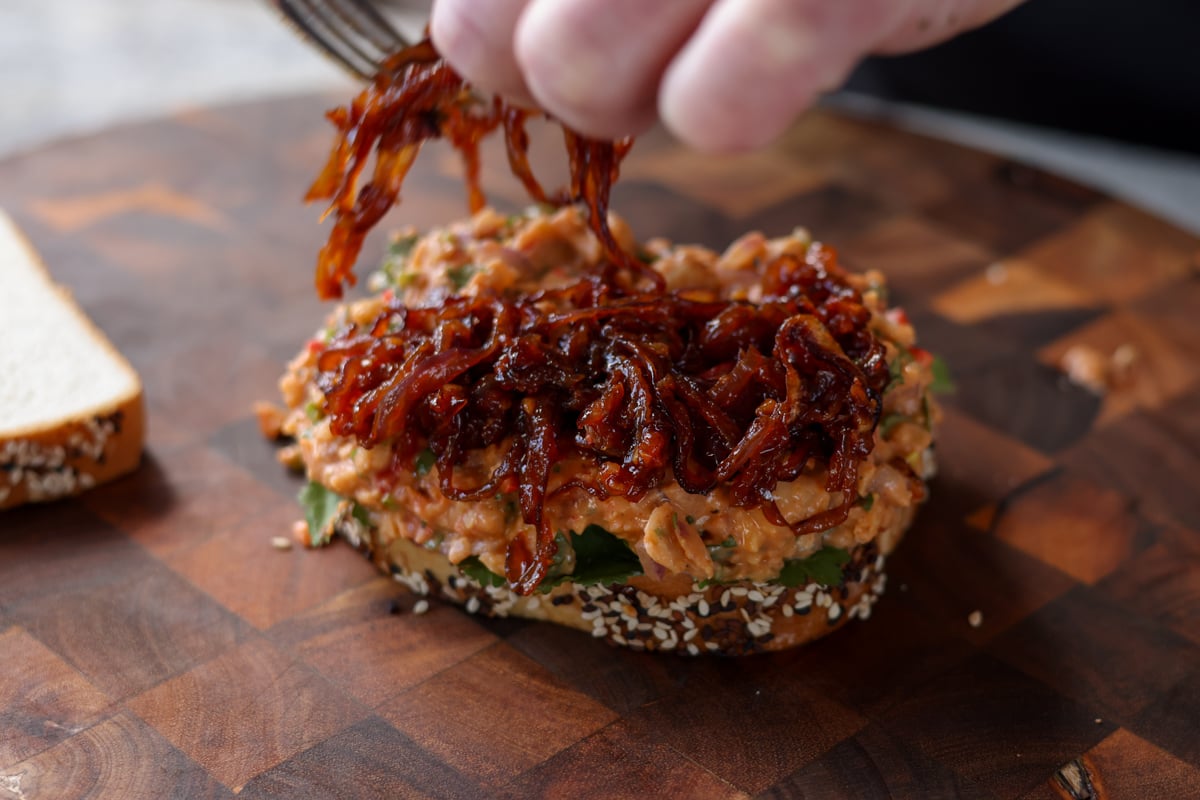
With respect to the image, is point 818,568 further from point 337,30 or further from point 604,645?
point 337,30

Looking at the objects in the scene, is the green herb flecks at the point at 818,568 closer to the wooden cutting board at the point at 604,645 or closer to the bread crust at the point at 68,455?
the wooden cutting board at the point at 604,645

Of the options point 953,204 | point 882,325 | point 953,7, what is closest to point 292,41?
point 953,204

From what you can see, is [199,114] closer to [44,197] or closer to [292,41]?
[44,197]

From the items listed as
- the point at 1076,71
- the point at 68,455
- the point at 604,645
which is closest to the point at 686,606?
the point at 604,645

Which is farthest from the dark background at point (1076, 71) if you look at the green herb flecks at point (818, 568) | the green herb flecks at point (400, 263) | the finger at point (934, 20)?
the finger at point (934, 20)

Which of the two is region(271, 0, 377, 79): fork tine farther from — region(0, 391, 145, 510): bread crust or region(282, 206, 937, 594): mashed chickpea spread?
region(0, 391, 145, 510): bread crust

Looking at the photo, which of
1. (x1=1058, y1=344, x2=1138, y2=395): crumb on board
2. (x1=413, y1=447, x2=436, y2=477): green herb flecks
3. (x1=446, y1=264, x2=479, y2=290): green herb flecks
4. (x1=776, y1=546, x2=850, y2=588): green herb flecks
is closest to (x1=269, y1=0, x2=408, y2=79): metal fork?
(x1=446, y1=264, x2=479, y2=290): green herb flecks

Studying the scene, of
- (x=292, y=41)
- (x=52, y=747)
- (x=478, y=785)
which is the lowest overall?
(x=292, y=41)
